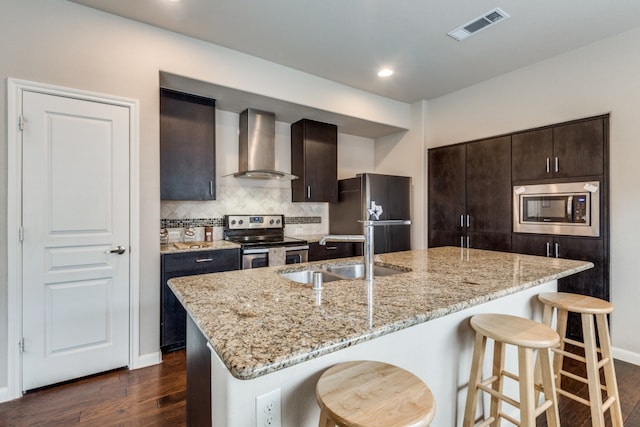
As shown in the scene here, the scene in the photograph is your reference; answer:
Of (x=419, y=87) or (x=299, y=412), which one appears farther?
(x=419, y=87)

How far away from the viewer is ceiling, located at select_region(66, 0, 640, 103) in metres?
2.34

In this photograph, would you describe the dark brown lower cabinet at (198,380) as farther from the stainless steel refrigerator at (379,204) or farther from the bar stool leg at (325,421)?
the stainless steel refrigerator at (379,204)

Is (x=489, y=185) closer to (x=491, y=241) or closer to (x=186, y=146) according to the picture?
(x=491, y=241)

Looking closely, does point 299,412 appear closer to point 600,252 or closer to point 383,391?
point 383,391

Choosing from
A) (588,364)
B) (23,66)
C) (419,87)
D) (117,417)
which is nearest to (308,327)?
(588,364)

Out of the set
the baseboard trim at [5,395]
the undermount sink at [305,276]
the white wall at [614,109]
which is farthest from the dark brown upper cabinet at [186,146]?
the white wall at [614,109]

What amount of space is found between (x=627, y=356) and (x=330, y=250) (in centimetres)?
288

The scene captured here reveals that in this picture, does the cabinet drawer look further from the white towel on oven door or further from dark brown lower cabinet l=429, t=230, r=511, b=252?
dark brown lower cabinet l=429, t=230, r=511, b=252

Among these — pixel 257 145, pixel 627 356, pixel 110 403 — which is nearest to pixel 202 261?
pixel 110 403

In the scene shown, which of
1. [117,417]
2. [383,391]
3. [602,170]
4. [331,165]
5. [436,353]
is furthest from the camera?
[331,165]

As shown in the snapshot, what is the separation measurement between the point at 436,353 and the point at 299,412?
67 centimetres

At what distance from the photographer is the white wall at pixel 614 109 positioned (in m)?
2.62

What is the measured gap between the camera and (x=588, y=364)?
1.59 m

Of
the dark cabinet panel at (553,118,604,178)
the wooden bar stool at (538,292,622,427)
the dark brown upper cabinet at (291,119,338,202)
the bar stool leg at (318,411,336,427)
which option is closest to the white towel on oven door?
the dark brown upper cabinet at (291,119,338,202)
